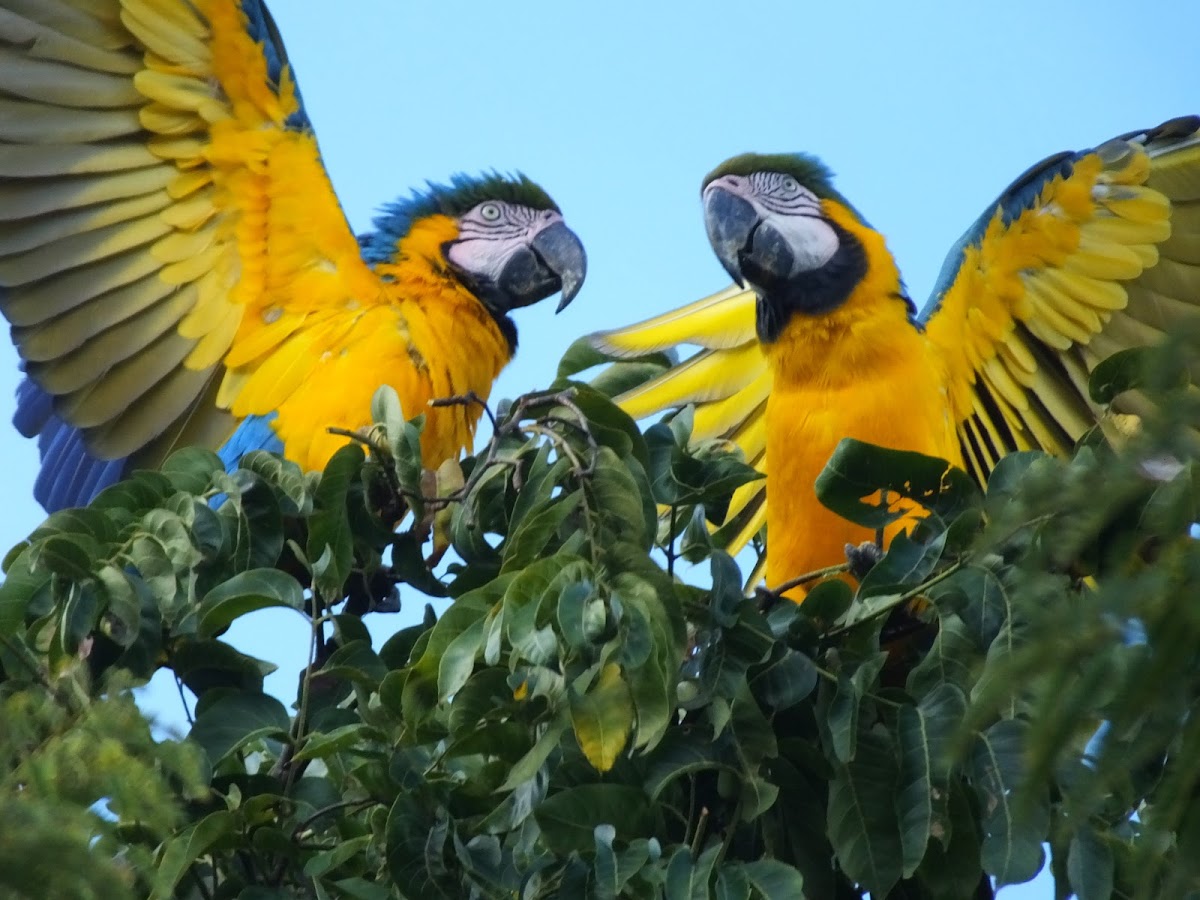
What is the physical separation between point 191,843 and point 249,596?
34 cm

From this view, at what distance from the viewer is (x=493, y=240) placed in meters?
3.63

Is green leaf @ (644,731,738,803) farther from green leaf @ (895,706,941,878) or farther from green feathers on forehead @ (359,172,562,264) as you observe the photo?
green feathers on forehead @ (359,172,562,264)

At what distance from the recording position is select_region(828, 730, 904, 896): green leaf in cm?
175

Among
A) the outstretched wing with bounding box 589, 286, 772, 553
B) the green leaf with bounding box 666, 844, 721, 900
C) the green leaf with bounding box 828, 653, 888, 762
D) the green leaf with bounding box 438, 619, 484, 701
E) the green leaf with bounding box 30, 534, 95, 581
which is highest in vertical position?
the green leaf with bounding box 30, 534, 95, 581

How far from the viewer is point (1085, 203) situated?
3059 millimetres

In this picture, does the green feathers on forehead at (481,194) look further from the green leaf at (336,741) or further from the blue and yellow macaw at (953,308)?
the green leaf at (336,741)

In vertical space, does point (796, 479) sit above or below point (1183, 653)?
below

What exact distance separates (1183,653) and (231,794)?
122cm

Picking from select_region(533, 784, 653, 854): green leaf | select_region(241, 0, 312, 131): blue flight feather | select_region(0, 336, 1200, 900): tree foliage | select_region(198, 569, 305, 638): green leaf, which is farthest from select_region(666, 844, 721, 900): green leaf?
select_region(241, 0, 312, 131): blue flight feather

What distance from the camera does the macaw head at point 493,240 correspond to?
3.60 metres

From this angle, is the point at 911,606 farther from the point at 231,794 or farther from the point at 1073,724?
the point at 1073,724

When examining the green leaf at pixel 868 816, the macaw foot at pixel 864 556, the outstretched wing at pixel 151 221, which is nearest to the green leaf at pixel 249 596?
the green leaf at pixel 868 816

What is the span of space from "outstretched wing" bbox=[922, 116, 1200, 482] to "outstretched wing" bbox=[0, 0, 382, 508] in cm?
130

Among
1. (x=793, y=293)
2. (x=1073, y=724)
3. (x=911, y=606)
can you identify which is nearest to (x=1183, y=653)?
(x=1073, y=724)
